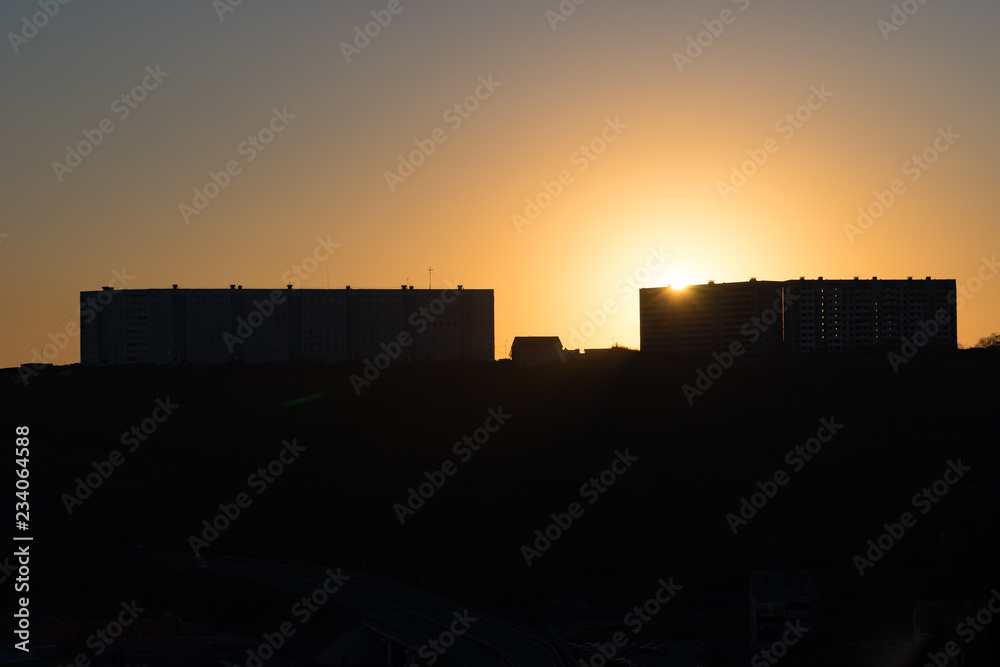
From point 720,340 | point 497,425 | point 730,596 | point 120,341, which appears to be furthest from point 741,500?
point 120,341

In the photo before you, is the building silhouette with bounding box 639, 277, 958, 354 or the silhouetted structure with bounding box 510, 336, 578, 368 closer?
the silhouetted structure with bounding box 510, 336, 578, 368

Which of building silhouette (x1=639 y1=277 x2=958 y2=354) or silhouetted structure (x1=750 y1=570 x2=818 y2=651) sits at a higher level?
building silhouette (x1=639 y1=277 x2=958 y2=354)

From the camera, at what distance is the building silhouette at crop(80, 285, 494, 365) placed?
92625 millimetres

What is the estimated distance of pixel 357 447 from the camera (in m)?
72.2

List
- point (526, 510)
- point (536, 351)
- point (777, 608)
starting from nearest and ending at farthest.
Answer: point (777, 608), point (526, 510), point (536, 351)

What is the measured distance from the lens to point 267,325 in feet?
305

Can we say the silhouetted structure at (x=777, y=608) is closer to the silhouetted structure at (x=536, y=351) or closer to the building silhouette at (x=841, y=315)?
the silhouetted structure at (x=536, y=351)

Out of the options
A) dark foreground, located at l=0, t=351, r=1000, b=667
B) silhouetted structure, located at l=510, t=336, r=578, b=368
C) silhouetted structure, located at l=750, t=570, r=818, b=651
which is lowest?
silhouetted structure, located at l=750, t=570, r=818, b=651

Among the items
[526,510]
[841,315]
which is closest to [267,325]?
[526,510]

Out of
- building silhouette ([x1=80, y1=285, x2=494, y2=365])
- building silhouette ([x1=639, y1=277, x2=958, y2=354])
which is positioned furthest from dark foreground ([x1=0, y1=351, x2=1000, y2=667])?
building silhouette ([x1=639, y1=277, x2=958, y2=354])

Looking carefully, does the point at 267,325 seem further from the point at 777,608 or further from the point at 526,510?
the point at 777,608

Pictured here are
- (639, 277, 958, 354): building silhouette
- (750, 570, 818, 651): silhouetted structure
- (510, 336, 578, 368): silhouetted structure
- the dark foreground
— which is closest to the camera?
(750, 570, 818, 651): silhouetted structure

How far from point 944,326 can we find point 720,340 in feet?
63.8

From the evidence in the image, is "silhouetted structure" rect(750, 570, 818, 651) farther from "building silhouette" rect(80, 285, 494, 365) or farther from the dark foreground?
"building silhouette" rect(80, 285, 494, 365)
